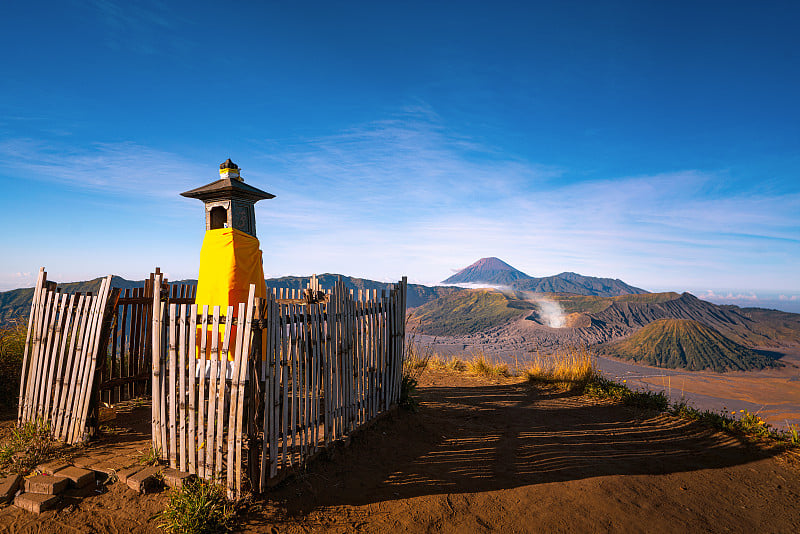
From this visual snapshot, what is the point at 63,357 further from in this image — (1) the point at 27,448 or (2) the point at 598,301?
(2) the point at 598,301

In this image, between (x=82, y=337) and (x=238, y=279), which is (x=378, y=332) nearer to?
(x=238, y=279)

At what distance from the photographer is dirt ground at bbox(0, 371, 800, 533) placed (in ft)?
11.0

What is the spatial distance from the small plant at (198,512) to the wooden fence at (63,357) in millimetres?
2316

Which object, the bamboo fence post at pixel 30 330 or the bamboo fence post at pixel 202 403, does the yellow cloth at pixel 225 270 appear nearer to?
the bamboo fence post at pixel 202 403

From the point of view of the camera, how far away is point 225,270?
4504mm

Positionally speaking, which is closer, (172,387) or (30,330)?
(172,387)

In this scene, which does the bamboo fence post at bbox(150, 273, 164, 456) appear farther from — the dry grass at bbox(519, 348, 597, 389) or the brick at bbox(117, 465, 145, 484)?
the dry grass at bbox(519, 348, 597, 389)

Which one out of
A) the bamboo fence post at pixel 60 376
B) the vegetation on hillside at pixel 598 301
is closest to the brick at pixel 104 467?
the bamboo fence post at pixel 60 376

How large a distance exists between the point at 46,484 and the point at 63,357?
1951 mm

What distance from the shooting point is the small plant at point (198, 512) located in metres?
2.98

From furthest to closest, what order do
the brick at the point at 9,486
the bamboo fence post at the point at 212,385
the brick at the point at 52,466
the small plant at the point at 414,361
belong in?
1. the small plant at the point at 414,361
2. the brick at the point at 52,466
3. the bamboo fence post at the point at 212,385
4. the brick at the point at 9,486

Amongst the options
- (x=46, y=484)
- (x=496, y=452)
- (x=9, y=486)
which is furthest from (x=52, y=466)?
(x=496, y=452)

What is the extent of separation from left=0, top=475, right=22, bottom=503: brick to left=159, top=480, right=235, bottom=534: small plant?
1.42 meters

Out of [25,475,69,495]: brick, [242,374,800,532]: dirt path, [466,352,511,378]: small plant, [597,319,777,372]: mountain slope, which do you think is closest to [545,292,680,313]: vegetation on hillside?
[597,319,777,372]: mountain slope
